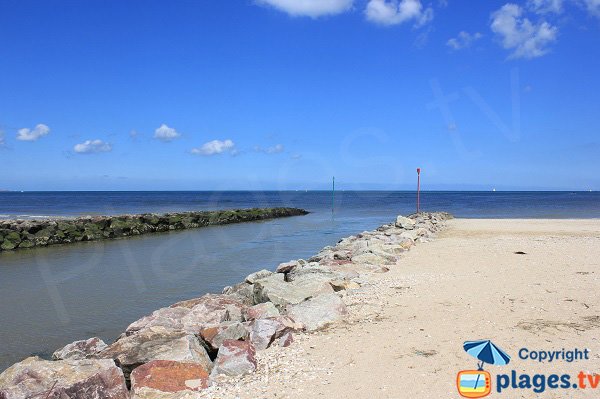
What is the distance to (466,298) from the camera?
6.27 meters

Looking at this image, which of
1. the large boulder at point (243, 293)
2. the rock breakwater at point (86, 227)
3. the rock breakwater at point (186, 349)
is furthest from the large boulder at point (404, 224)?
the rock breakwater at point (86, 227)

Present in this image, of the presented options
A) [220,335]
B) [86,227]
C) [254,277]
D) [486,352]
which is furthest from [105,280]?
[86,227]

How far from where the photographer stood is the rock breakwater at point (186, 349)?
3764 mm

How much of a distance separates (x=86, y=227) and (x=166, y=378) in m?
19.0

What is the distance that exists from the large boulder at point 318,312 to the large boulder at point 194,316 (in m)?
0.92

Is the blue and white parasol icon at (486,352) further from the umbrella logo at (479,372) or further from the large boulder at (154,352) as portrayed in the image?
the large boulder at (154,352)

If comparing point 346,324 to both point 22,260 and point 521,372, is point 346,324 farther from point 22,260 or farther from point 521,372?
point 22,260

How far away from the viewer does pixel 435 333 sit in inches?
188

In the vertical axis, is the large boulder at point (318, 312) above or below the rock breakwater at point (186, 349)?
above

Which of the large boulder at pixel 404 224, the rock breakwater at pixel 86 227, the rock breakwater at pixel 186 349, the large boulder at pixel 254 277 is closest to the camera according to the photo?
the rock breakwater at pixel 186 349

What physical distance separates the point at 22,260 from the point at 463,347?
14.0m

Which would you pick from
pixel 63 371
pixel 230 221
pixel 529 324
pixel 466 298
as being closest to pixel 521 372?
pixel 529 324

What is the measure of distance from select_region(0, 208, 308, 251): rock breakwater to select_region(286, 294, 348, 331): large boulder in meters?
15.5

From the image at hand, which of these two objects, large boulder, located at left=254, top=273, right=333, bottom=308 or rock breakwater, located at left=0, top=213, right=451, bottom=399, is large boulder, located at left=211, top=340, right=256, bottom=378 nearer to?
rock breakwater, located at left=0, top=213, right=451, bottom=399
